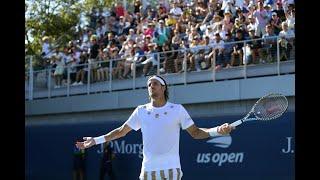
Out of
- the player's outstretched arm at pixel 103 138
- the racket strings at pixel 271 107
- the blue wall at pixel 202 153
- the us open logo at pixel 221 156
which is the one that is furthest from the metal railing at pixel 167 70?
the player's outstretched arm at pixel 103 138

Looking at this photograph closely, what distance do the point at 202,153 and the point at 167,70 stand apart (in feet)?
7.87

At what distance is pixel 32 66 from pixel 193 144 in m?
7.61

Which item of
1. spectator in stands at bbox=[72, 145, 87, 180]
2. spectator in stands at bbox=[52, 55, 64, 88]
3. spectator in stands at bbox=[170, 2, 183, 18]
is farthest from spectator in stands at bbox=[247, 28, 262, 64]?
spectator in stands at bbox=[52, 55, 64, 88]

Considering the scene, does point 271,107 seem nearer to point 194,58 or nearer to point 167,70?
point 194,58


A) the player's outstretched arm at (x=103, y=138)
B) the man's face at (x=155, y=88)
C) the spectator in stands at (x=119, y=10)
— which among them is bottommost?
the player's outstretched arm at (x=103, y=138)

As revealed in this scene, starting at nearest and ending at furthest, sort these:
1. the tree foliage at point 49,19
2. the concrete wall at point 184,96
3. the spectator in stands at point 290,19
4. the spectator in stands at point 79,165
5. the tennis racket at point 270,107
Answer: the tennis racket at point 270,107 < the spectator in stands at point 290,19 < the concrete wall at point 184,96 < the spectator in stands at point 79,165 < the tree foliage at point 49,19

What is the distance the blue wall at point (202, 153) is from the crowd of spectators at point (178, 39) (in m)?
1.47

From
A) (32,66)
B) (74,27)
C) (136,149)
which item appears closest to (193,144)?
(136,149)

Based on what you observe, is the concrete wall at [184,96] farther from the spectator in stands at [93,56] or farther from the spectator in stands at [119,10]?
the spectator in stands at [119,10]

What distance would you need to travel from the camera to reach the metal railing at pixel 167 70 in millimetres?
15664

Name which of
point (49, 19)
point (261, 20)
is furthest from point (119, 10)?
point (261, 20)

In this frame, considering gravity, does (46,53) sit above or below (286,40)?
above

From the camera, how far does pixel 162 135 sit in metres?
6.77
